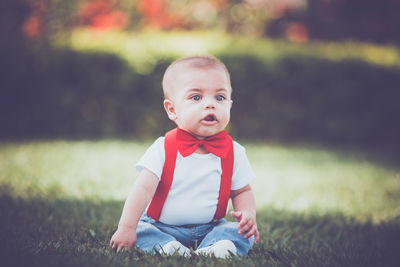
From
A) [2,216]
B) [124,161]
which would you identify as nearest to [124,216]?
[2,216]

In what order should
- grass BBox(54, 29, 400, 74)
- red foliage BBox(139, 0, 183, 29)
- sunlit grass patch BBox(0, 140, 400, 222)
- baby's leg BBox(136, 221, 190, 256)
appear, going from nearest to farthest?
baby's leg BBox(136, 221, 190, 256), sunlit grass patch BBox(0, 140, 400, 222), grass BBox(54, 29, 400, 74), red foliage BBox(139, 0, 183, 29)

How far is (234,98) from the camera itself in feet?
24.2

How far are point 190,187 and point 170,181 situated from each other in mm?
116

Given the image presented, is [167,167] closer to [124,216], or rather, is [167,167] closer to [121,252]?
[124,216]

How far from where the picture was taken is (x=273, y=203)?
339 centimetres

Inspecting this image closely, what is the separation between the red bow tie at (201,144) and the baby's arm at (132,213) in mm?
244

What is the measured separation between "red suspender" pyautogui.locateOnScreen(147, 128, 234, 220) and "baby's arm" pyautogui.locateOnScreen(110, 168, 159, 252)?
0.32 ft

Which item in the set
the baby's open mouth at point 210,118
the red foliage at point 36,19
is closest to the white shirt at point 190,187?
the baby's open mouth at point 210,118

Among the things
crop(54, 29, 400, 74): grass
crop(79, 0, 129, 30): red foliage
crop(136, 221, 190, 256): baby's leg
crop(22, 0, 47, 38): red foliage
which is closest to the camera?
crop(136, 221, 190, 256): baby's leg

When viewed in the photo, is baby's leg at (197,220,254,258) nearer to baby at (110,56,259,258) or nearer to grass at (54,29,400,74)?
baby at (110,56,259,258)

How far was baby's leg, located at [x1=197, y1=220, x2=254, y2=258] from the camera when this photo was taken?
188 cm

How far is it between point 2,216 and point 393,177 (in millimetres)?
4784

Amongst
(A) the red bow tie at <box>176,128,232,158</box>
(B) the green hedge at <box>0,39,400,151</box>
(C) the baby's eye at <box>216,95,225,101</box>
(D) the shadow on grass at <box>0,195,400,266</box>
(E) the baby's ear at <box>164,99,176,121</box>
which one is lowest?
(D) the shadow on grass at <box>0,195,400,266</box>

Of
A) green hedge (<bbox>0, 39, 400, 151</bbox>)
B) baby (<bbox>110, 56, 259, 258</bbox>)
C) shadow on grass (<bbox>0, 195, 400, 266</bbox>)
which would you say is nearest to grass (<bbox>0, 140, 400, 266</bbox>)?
shadow on grass (<bbox>0, 195, 400, 266</bbox>)
